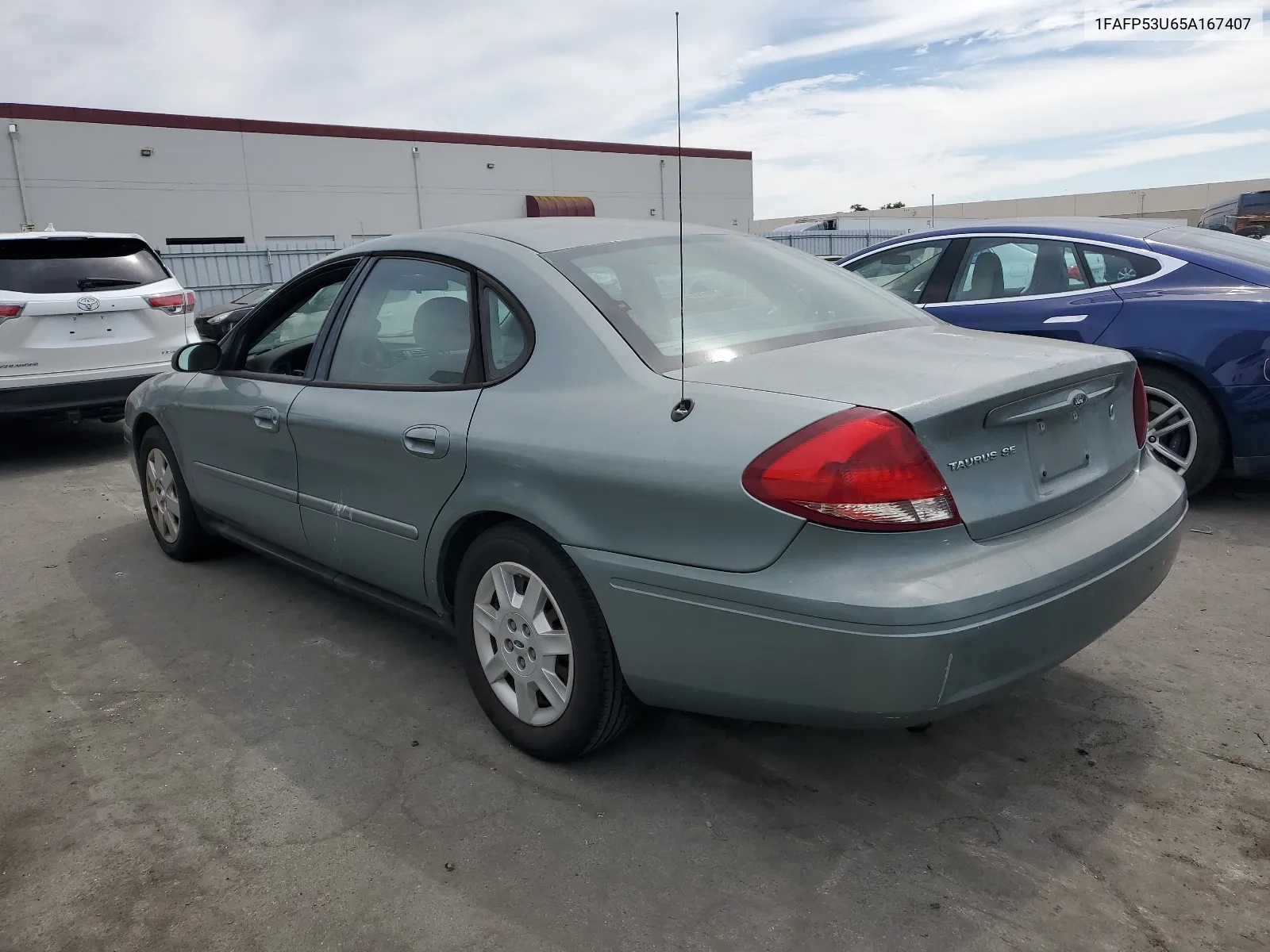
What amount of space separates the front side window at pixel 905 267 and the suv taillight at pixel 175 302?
17.5ft

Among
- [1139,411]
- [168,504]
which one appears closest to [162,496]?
[168,504]

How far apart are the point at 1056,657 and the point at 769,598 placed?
768 mm

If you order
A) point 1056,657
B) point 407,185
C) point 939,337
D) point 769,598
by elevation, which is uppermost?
point 407,185

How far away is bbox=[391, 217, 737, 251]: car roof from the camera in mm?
3121

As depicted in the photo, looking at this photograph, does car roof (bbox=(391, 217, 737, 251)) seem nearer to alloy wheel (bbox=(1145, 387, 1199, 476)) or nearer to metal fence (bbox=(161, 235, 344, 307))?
alloy wheel (bbox=(1145, 387, 1199, 476))

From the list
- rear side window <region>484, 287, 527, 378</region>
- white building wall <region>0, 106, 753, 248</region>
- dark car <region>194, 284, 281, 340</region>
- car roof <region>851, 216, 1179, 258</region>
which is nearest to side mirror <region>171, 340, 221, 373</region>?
rear side window <region>484, 287, 527, 378</region>

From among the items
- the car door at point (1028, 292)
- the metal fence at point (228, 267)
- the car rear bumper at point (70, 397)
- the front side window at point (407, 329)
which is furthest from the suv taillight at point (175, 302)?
the metal fence at point (228, 267)

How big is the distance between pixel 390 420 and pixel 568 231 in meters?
0.87

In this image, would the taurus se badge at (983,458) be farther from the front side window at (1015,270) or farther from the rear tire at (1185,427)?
the front side window at (1015,270)

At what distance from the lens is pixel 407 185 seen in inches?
1191

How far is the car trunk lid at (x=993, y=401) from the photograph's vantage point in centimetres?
222

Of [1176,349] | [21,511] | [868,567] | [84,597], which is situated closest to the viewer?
[868,567]

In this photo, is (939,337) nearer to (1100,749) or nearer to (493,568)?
(1100,749)

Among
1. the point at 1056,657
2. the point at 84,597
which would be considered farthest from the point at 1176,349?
the point at 84,597
